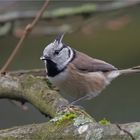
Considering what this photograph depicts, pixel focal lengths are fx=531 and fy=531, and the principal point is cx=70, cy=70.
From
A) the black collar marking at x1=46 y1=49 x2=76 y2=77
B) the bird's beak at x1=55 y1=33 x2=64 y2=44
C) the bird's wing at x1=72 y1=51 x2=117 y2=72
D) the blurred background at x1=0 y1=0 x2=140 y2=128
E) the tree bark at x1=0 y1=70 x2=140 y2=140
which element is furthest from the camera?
the blurred background at x1=0 y1=0 x2=140 y2=128

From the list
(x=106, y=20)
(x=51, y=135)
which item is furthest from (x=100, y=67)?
(x=51, y=135)

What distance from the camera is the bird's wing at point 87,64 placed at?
10.6 ft

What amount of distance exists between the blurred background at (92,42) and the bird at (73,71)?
525 millimetres

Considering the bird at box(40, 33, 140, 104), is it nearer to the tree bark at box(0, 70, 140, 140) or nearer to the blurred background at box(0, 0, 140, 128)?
the tree bark at box(0, 70, 140, 140)

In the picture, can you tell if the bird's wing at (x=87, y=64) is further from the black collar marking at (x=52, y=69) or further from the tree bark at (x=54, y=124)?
the tree bark at (x=54, y=124)

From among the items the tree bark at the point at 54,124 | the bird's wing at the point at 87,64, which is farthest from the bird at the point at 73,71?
the tree bark at the point at 54,124

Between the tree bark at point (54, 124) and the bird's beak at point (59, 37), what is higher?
the bird's beak at point (59, 37)

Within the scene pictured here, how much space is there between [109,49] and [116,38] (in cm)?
25

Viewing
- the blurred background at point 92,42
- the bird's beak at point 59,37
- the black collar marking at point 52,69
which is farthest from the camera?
the blurred background at point 92,42

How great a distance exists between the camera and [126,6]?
368 cm

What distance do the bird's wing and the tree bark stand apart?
683mm

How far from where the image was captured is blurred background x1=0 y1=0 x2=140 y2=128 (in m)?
3.86

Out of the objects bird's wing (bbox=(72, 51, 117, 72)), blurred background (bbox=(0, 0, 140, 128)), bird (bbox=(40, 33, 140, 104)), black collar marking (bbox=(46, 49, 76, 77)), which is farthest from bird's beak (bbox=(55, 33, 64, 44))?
blurred background (bbox=(0, 0, 140, 128))

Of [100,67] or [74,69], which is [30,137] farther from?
[100,67]
